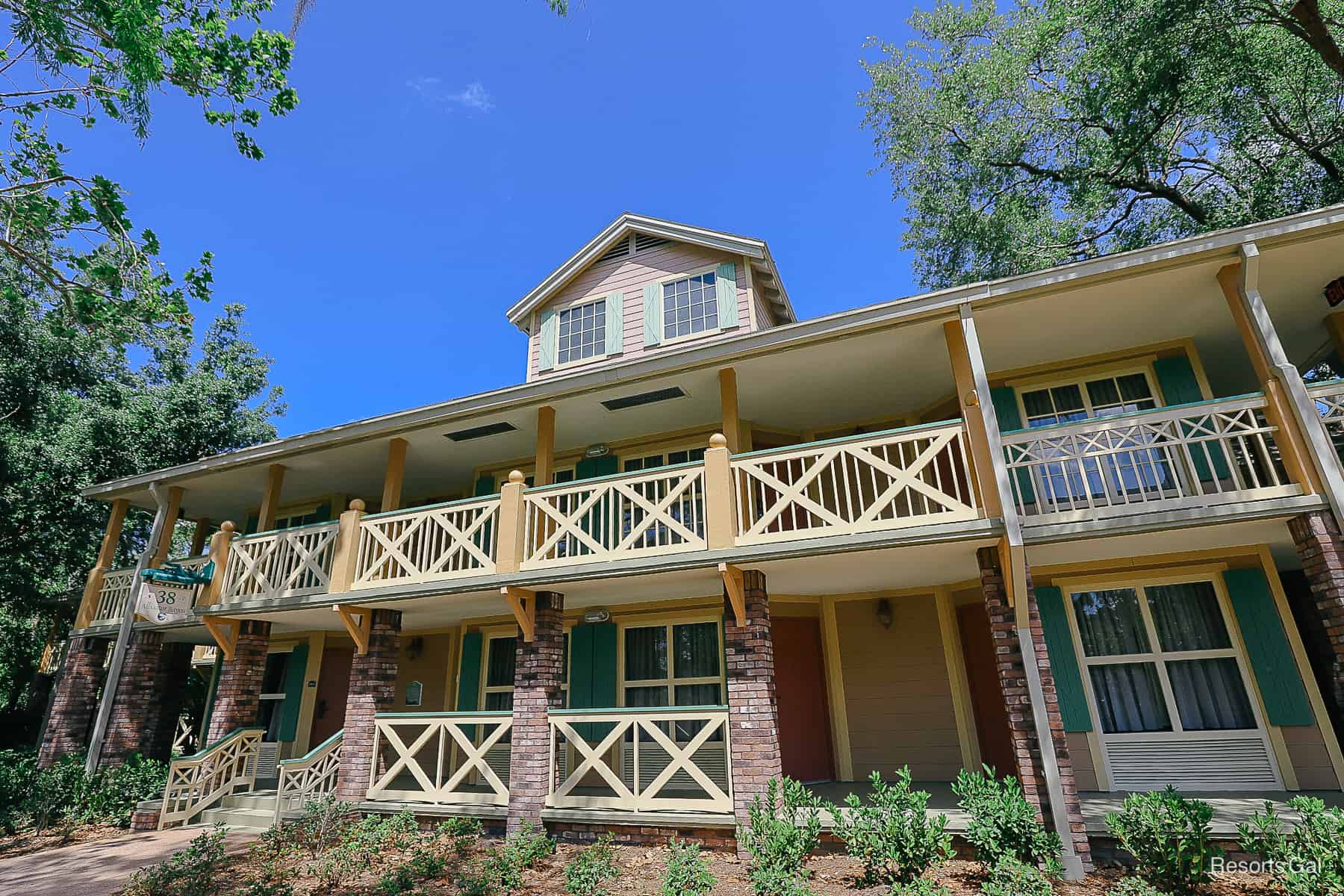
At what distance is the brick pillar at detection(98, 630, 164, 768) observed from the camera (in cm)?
1171

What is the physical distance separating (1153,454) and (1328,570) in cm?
178

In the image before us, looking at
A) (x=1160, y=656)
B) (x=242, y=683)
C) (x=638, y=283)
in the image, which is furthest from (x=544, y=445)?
(x=1160, y=656)

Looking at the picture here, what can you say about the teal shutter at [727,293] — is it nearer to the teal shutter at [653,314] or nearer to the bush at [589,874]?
the teal shutter at [653,314]

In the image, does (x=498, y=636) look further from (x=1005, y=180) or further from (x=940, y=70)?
(x=940, y=70)

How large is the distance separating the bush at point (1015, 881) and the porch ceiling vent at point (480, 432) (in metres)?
8.22

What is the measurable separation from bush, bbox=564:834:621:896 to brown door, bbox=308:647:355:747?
8073 millimetres

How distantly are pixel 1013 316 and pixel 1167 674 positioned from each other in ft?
15.2

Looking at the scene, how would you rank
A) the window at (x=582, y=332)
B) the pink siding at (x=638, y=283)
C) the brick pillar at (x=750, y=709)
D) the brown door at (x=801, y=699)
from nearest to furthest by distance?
the brick pillar at (x=750, y=709) < the brown door at (x=801, y=699) < the pink siding at (x=638, y=283) < the window at (x=582, y=332)

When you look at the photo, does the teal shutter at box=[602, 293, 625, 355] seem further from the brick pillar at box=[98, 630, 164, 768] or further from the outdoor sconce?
the brick pillar at box=[98, 630, 164, 768]

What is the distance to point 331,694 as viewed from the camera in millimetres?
12891

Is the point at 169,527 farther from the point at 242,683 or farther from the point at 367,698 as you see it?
the point at 367,698

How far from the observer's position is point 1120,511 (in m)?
6.36

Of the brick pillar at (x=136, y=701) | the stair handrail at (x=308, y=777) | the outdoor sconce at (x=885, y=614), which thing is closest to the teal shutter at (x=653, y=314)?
the outdoor sconce at (x=885, y=614)

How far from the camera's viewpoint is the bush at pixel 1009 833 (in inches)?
222
